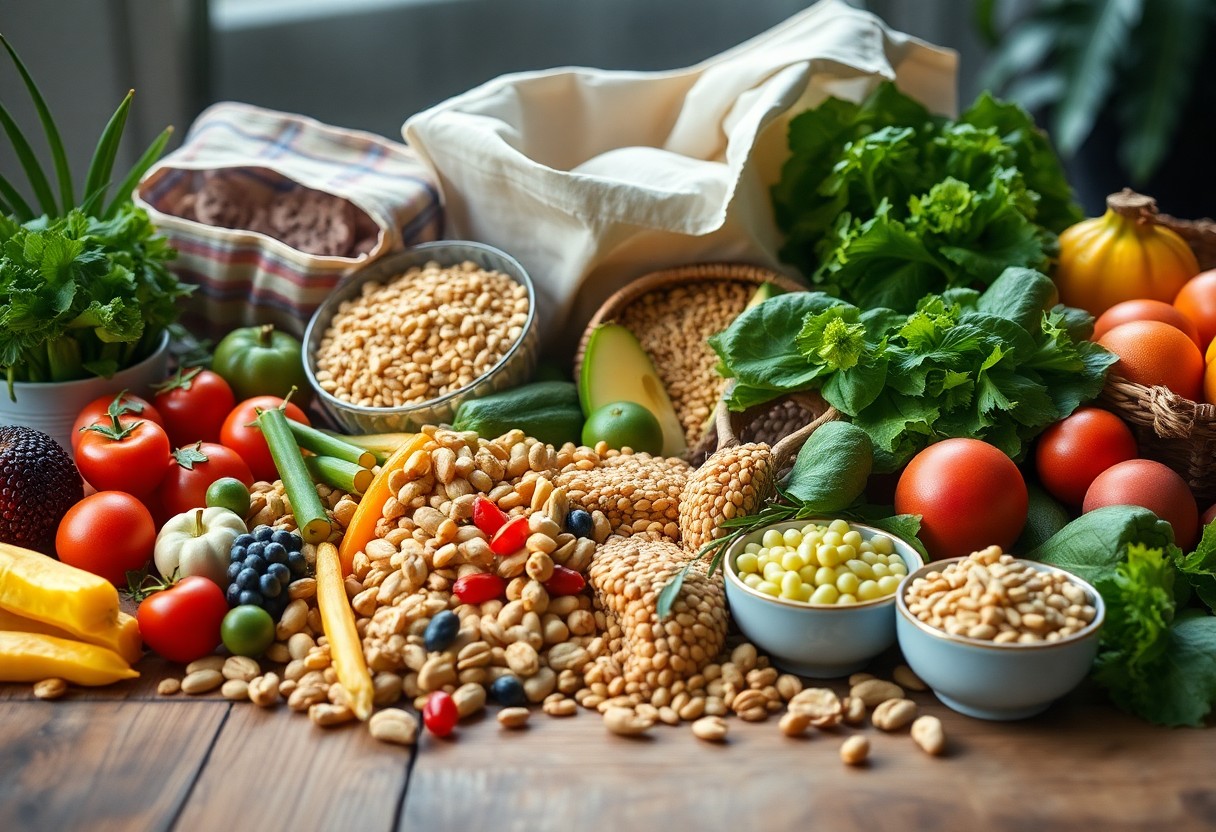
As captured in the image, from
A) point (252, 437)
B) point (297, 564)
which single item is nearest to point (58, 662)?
point (297, 564)

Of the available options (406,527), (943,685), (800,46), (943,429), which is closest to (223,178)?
(406,527)

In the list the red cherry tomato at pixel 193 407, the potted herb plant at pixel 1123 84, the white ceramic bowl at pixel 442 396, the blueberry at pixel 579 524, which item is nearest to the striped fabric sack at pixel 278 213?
the white ceramic bowl at pixel 442 396

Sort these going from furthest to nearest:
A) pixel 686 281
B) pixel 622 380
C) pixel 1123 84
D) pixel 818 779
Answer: pixel 1123 84 → pixel 686 281 → pixel 622 380 → pixel 818 779

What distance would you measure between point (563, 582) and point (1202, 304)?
1.22 metres

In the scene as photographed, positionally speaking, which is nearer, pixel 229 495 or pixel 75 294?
pixel 229 495

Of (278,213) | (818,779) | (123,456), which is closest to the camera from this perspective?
(818,779)

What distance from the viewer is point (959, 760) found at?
1.34 metres

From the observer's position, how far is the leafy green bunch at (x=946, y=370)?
1.69 metres

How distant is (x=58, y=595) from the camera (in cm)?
151

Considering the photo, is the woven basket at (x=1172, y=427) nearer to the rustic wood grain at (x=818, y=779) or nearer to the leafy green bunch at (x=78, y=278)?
the rustic wood grain at (x=818, y=779)

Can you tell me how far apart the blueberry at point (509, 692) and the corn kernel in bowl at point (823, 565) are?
0.33 meters

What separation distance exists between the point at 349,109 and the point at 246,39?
0.40 metres

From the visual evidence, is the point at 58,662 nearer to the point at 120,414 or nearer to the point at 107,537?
the point at 107,537

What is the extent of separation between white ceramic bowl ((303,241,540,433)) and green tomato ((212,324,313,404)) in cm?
3
